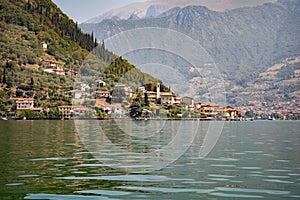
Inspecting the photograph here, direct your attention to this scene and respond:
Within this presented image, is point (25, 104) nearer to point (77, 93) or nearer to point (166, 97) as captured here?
point (77, 93)

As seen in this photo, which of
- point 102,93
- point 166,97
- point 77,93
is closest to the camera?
point 102,93

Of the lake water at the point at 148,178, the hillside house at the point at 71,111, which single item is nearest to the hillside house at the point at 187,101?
the hillside house at the point at 71,111

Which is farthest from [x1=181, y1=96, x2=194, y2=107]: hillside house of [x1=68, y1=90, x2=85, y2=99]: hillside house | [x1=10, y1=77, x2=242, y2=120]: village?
[x1=68, y1=90, x2=85, y2=99]: hillside house

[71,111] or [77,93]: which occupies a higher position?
[77,93]

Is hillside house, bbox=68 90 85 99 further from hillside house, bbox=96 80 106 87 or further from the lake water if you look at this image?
the lake water

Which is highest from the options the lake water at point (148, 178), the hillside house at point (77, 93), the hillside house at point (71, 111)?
the hillside house at point (77, 93)

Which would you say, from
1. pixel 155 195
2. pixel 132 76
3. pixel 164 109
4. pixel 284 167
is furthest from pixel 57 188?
pixel 132 76

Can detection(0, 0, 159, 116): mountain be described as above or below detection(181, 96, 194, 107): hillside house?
above

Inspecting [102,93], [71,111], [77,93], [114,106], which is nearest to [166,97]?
[114,106]

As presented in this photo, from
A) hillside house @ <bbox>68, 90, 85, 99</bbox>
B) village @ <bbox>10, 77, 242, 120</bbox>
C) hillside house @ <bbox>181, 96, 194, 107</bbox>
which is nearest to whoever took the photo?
village @ <bbox>10, 77, 242, 120</bbox>

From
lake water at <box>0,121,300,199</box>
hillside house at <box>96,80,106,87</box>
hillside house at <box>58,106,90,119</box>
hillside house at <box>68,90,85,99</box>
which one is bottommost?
lake water at <box>0,121,300,199</box>

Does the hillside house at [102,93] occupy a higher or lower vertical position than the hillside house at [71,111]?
higher

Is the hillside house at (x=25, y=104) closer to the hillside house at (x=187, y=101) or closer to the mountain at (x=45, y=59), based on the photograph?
the mountain at (x=45, y=59)

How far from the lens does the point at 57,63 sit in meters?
155
